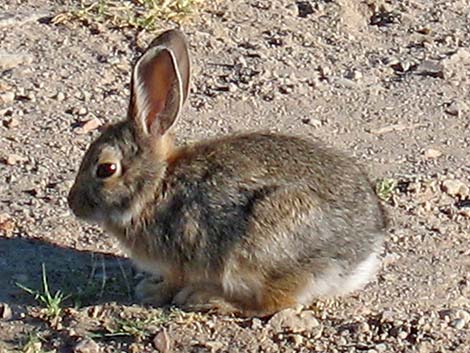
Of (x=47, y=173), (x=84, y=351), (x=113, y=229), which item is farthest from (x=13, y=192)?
(x=84, y=351)

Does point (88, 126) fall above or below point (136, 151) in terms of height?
below

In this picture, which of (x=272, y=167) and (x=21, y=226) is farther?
(x=21, y=226)

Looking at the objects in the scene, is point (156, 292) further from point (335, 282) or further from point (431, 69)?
point (431, 69)

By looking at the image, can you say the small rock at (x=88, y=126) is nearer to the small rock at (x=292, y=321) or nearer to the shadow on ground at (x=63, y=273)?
the shadow on ground at (x=63, y=273)

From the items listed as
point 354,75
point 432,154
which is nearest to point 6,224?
point 432,154

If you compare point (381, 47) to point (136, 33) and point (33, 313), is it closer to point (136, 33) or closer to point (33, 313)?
point (136, 33)

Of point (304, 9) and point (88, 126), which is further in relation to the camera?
point (304, 9)

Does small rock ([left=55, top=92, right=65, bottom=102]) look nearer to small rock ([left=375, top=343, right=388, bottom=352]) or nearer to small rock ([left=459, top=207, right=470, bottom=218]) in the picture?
small rock ([left=459, top=207, right=470, bottom=218])

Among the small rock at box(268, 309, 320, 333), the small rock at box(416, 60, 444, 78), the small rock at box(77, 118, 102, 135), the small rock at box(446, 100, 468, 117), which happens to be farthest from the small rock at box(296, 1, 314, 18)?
the small rock at box(268, 309, 320, 333)
